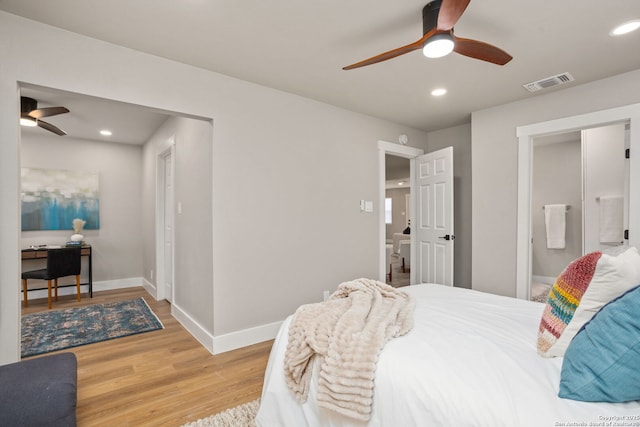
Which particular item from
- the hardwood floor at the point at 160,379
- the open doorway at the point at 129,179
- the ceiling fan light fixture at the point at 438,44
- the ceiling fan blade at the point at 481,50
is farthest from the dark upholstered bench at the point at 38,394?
the ceiling fan blade at the point at 481,50

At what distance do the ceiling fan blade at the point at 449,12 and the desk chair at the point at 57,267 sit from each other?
5.04m

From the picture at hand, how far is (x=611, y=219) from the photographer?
4.09m

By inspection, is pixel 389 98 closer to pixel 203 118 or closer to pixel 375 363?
pixel 203 118

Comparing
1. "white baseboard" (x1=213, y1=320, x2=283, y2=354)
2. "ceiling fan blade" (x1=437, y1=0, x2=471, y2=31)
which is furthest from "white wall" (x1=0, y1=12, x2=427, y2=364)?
"ceiling fan blade" (x1=437, y1=0, x2=471, y2=31)

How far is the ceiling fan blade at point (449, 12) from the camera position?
4.99 ft

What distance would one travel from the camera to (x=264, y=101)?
3.08 metres

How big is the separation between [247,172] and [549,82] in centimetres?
299

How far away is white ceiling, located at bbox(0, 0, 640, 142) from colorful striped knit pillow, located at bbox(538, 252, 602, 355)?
1.59 metres

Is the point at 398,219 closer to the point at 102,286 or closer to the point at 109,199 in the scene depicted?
the point at 109,199

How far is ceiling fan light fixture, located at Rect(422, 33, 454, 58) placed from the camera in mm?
1793

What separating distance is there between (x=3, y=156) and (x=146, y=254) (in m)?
3.58

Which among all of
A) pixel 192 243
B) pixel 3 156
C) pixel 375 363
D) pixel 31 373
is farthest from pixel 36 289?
pixel 375 363

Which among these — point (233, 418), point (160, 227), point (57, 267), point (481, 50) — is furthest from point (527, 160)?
point (57, 267)

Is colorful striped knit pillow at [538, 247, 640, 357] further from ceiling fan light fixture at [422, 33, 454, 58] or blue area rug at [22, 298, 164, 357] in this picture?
blue area rug at [22, 298, 164, 357]
